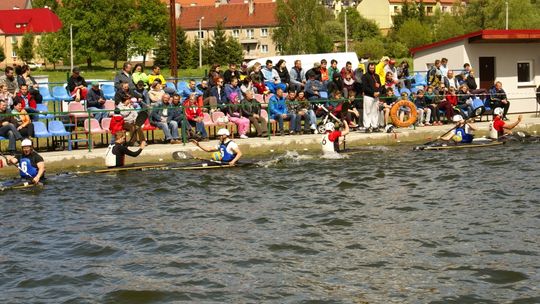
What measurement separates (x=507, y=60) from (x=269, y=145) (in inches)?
492

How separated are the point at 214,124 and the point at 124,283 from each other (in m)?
13.6

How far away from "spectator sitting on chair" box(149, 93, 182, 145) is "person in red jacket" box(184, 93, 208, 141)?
552 mm

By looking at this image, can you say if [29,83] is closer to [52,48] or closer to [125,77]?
[125,77]

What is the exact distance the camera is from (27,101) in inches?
1006

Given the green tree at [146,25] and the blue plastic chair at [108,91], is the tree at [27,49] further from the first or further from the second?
the blue plastic chair at [108,91]

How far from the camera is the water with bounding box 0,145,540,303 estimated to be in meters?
13.5

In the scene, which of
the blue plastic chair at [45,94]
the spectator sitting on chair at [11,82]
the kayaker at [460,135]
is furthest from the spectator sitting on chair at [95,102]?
the kayaker at [460,135]

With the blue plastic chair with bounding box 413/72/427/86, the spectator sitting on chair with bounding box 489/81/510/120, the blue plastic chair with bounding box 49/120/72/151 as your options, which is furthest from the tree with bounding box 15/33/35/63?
the blue plastic chair with bounding box 49/120/72/151

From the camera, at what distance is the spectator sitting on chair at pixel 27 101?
25.0 m

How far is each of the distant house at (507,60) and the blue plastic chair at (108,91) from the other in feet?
42.8

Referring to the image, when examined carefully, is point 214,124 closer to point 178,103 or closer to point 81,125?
point 178,103

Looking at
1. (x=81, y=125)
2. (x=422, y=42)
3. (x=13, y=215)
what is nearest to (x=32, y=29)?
(x=422, y=42)

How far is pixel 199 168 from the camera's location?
24188 mm

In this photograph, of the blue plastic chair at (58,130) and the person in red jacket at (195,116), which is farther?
the person in red jacket at (195,116)
